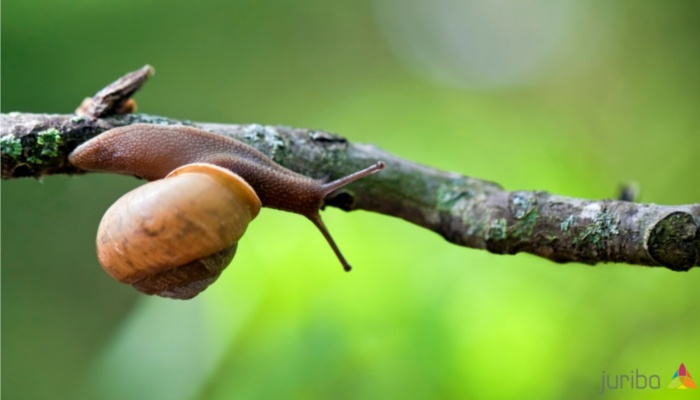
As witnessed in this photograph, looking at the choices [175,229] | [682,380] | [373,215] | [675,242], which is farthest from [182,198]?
[682,380]

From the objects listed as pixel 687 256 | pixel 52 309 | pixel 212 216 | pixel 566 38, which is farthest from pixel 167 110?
pixel 687 256

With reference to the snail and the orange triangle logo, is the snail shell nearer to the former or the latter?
the snail

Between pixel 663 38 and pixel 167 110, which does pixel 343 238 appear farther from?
pixel 663 38

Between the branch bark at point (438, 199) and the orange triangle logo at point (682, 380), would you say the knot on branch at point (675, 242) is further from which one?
the orange triangle logo at point (682, 380)

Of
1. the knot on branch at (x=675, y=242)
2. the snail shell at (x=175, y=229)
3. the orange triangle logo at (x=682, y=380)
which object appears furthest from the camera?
the orange triangle logo at (x=682, y=380)

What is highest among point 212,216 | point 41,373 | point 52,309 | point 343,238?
point 212,216

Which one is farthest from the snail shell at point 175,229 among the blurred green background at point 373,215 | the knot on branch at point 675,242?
the blurred green background at point 373,215
